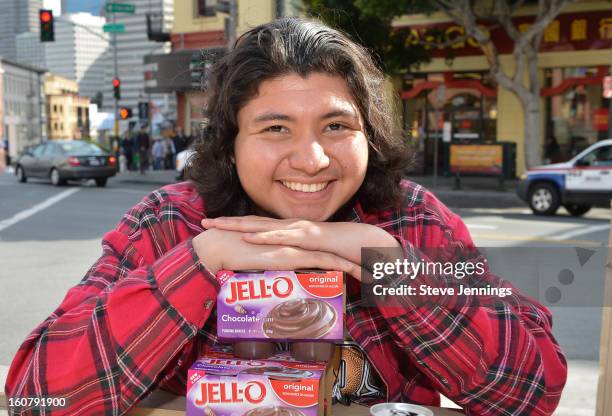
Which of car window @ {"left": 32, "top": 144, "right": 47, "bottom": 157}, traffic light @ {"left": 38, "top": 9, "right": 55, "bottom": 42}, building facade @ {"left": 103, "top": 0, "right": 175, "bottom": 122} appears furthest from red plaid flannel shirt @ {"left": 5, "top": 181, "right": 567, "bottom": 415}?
building facade @ {"left": 103, "top": 0, "right": 175, "bottom": 122}

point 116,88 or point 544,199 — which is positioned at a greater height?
point 116,88

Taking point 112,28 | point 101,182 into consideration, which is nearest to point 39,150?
point 101,182

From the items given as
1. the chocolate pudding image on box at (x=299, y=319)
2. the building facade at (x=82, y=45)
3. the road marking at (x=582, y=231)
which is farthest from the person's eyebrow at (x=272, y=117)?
the building facade at (x=82, y=45)

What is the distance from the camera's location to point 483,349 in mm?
1516

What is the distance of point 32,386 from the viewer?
1.49 meters

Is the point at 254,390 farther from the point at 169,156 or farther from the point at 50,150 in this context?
the point at 169,156

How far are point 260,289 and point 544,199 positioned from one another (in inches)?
526

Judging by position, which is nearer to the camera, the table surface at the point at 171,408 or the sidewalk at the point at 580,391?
the table surface at the point at 171,408

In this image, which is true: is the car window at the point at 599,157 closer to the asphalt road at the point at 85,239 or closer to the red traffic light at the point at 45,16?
the asphalt road at the point at 85,239

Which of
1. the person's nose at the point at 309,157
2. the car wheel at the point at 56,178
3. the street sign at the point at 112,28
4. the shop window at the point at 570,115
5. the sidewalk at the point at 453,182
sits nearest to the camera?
the person's nose at the point at 309,157

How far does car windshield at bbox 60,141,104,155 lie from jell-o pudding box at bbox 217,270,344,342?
2048 cm

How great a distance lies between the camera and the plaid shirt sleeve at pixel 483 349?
1.47 meters

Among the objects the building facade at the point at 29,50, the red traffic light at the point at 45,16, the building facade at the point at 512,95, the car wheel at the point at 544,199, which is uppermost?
the building facade at the point at 29,50

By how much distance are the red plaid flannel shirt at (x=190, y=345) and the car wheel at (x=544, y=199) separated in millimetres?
12632
